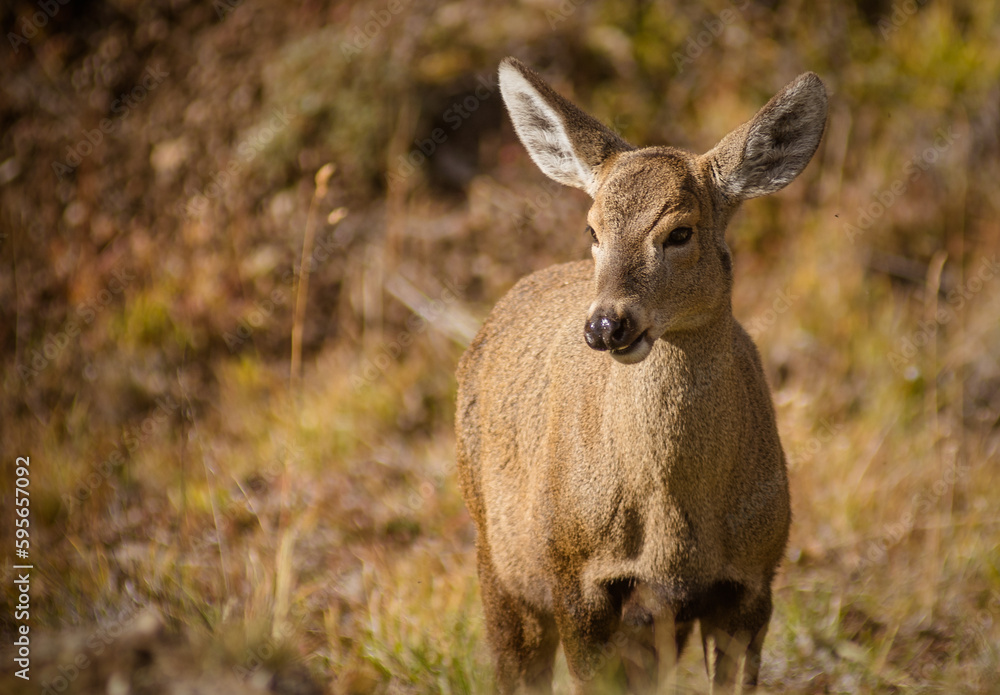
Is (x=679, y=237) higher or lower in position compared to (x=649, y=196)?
lower

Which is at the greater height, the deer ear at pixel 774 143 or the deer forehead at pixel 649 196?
the deer ear at pixel 774 143

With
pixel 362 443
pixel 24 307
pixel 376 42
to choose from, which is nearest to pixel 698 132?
pixel 376 42

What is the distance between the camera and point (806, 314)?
762 cm

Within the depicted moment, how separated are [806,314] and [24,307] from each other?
6.82 metres

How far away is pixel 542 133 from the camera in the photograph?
181 inches

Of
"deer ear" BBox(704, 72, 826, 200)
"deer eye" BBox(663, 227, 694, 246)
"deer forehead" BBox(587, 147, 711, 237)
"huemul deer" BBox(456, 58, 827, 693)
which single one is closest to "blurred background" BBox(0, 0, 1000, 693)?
"huemul deer" BBox(456, 58, 827, 693)

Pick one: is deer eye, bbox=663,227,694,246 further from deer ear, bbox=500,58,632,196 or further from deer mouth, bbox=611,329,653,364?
deer ear, bbox=500,58,632,196

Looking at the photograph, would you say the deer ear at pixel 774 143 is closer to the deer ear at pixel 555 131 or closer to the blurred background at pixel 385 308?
the deer ear at pixel 555 131

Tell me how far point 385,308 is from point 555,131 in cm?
464

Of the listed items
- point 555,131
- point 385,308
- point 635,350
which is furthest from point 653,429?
point 385,308

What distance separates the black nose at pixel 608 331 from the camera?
3.49 meters

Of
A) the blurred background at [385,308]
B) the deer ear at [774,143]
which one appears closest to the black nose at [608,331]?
the deer ear at [774,143]

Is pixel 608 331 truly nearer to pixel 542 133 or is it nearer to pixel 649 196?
pixel 649 196

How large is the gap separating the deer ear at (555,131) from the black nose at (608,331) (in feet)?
3.30
